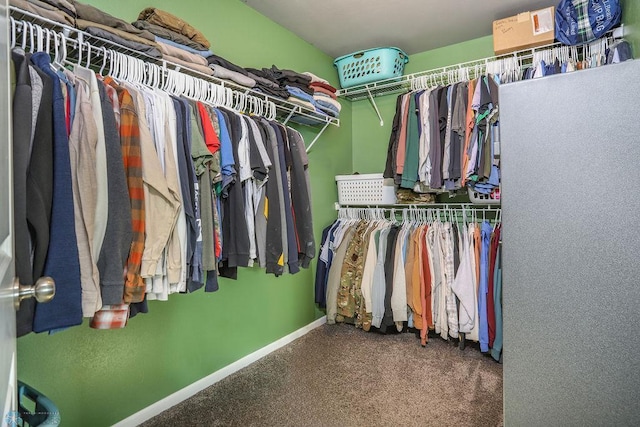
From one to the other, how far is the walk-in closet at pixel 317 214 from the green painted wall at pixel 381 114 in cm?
2

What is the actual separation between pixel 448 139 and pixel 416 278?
102 centimetres

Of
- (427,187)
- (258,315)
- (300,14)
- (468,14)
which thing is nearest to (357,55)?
(300,14)

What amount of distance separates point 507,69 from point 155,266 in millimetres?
2521

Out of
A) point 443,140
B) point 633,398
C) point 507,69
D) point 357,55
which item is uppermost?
point 357,55

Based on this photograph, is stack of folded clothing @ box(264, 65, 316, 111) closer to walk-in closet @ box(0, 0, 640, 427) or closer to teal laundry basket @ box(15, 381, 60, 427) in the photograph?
walk-in closet @ box(0, 0, 640, 427)

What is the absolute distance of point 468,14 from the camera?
2363 millimetres

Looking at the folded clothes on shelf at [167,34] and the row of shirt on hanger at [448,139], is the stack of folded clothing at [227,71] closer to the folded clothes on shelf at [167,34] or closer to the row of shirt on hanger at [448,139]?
the folded clothes on shelf at [167,34]

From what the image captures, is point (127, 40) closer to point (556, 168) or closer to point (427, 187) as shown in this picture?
point (556, 168)

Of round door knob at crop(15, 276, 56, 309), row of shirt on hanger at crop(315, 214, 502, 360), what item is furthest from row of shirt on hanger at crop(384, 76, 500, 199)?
round door knob at crop(15, 276, 56, 309)

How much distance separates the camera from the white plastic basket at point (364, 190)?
2777 millimetres

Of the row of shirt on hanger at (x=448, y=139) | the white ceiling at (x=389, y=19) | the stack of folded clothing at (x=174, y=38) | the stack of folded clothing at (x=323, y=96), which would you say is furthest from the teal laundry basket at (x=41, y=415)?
the white ceiling at (x=389, y=19)

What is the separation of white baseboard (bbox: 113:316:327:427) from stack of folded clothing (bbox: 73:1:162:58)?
1675mm

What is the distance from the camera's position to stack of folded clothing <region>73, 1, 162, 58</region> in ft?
3.90

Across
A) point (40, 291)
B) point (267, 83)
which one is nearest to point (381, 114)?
point (267, 83)
